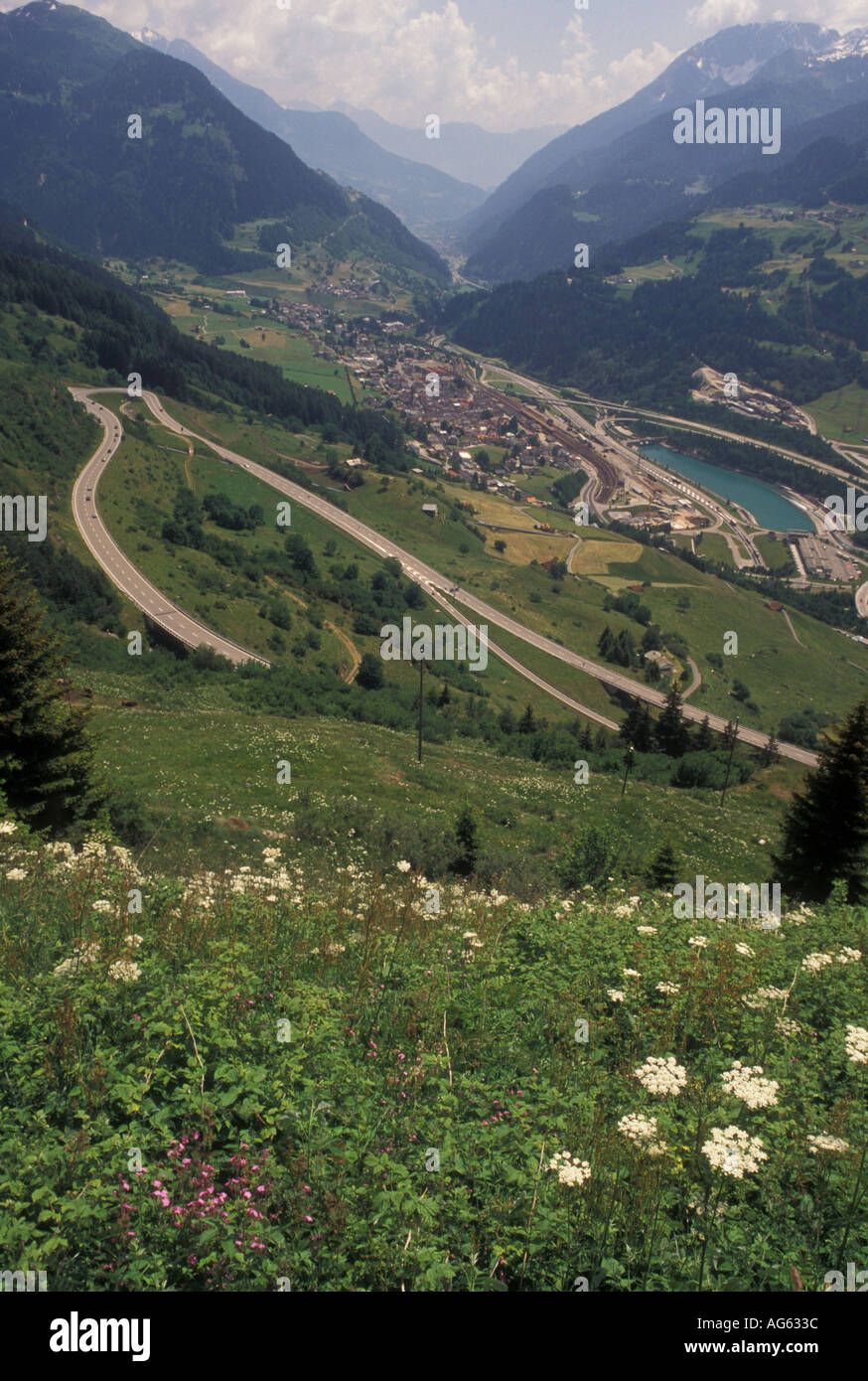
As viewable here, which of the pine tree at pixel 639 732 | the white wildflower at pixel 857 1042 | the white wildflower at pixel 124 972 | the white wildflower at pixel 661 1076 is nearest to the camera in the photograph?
the white wildflower at pixel 661 1076

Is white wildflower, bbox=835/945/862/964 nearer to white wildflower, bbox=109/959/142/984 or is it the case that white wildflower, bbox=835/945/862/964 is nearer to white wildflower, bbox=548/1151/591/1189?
white wildflower, bbox=548/1151/591/1189

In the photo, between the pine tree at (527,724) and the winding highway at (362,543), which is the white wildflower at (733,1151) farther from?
the pine tree at (527,724)

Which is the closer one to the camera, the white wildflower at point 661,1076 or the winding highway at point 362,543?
the white wildflower at point 661,1076

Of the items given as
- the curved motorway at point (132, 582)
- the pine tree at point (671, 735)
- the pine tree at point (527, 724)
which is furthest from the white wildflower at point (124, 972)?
the pine tree at point (671, 735)

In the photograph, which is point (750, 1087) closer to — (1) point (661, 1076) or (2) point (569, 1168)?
(1) point (661, 1076)

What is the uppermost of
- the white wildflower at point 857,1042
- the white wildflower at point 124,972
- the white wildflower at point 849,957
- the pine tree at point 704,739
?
the white wildflower at point 124,972

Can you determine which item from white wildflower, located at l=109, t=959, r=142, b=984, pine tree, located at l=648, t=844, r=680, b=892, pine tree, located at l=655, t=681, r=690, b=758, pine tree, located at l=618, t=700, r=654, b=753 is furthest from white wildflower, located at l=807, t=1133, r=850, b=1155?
pine tree, located at l=655, t=681, r=690, b=758

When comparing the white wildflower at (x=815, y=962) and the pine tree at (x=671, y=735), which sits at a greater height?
the white wildflower at (x=815, y=962)
